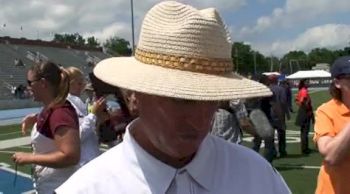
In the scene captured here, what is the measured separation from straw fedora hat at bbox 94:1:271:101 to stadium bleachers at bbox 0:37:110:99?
47997 mm

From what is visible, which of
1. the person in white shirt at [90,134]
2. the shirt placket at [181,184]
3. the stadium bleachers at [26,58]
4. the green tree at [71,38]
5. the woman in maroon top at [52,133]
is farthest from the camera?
the green tree at [71,38]

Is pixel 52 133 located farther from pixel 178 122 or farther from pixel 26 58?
pixel 26 58

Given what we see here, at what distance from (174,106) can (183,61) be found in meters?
0.13

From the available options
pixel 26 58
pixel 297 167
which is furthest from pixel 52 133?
pixel 26 58

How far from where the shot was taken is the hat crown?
177cm

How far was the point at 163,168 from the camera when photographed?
5.92 ft

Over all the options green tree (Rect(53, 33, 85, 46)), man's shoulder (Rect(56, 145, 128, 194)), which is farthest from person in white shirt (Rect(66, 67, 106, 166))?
green tree (Rect(53, 33, 85, 46))

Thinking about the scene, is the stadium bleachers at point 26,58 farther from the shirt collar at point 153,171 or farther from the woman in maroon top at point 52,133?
the shirt collar at point 153,171

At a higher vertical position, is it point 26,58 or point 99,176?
point 99,176

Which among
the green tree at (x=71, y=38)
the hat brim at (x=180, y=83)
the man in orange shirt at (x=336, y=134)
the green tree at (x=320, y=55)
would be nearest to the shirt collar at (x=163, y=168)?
the hat brim at (x=180, y=83)

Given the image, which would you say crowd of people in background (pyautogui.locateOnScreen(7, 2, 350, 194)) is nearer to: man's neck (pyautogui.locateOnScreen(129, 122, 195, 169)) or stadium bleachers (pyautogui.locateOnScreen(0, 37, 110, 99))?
man's neck (pyautogui.locateOnScreen(129, 122, 195, 169))

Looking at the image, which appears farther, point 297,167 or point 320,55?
point 320,55

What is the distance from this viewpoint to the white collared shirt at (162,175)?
180 cm

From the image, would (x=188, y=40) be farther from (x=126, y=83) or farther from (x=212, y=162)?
(x=212, y=162)
